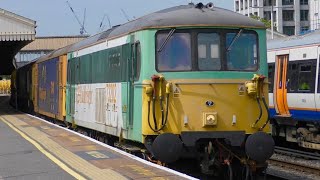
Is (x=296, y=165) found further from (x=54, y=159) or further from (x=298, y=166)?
(x=54, y=159)

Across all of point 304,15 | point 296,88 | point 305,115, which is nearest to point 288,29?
point 304,15

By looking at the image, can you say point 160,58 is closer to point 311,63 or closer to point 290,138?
point 311,63

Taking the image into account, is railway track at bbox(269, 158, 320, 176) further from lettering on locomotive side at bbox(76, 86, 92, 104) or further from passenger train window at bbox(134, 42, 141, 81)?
passenger train window at bbox(134, 42, 141, 81)

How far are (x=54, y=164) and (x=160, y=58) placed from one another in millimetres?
2898

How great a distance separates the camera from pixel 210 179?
1179cm

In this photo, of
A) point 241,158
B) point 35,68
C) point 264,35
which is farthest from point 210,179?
point 35,68

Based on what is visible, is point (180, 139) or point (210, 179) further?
point (210, 179)

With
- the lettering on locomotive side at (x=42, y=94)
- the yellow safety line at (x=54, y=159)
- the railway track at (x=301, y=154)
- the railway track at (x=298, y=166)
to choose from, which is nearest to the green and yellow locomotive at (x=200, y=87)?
the yellow safety line at (x=54, y=159)

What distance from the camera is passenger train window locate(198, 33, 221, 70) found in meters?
10.2

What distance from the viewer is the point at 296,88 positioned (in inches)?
652

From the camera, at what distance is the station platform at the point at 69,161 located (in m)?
9.29

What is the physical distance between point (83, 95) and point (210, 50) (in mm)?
6024

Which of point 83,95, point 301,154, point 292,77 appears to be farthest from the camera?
point 292,77

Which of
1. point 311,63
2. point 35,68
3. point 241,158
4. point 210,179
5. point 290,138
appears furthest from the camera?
point 35,68
